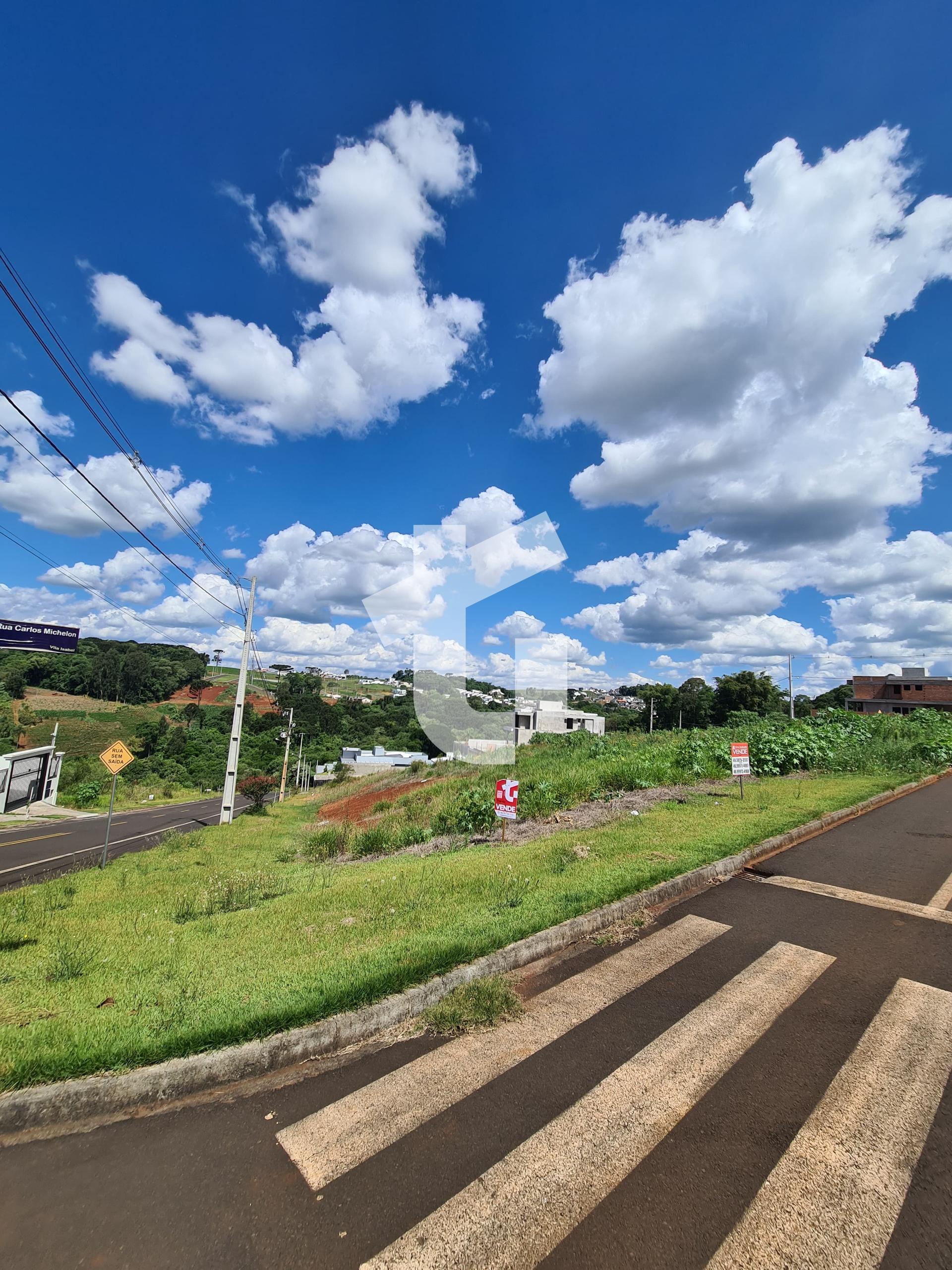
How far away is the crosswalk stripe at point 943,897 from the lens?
585 centimetres

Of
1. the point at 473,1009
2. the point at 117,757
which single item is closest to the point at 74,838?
the point at 117,757

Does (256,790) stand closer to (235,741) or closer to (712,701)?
(235,741)

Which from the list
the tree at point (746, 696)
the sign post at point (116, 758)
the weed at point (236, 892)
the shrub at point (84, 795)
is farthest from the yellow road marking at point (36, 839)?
the tree at point (746, 696)

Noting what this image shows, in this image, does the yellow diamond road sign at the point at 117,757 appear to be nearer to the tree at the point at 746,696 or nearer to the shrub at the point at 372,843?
the shrub at the point at 372,843

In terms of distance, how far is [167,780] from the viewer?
5856 centimetres

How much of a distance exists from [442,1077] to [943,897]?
6.18 meters

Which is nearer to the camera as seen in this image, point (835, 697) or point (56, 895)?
point (56, 895)

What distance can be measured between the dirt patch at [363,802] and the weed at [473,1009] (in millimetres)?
14896

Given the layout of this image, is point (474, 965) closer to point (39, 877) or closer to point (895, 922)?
point (895, 922)

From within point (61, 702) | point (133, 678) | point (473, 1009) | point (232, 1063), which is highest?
point (133, 678)

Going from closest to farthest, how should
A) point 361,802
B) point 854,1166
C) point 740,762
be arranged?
point 854,1166
point 740,762
point 361,802

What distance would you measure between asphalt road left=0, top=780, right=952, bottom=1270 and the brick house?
69.3 meters

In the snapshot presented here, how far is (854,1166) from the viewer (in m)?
2.48

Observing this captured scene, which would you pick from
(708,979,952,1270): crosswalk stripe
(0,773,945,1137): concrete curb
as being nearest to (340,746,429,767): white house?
(0,773,945,1137): concrete curb
